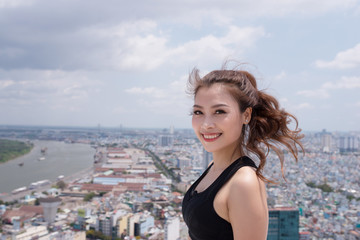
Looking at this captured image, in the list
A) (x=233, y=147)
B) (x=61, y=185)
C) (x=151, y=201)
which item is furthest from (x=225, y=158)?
(x=61, y=185)

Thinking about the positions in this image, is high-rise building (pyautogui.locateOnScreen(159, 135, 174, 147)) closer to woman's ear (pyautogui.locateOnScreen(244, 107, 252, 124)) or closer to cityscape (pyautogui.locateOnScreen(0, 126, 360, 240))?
cityscape (pyautogui.locateOnScreen(0, 126, 360, 240))

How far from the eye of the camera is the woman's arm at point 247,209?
0.34 meters

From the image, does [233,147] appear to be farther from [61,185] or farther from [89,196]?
[61,185]

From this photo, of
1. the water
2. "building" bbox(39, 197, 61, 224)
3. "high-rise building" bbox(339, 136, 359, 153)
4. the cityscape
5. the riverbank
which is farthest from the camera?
"high-rise building" bbox(339, 136, 359, 153)

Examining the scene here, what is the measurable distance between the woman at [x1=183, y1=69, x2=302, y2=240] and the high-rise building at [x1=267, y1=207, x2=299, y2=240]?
4.35 metres

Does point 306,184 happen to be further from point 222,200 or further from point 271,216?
point 222,200

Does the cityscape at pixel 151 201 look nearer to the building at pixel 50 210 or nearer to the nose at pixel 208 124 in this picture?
the building at pixel 50 210

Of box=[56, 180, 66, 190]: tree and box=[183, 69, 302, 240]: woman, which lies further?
box=[56, 180, 66, 190]: tree

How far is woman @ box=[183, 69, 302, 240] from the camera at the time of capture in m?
0.34

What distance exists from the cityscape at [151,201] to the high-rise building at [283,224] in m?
0.01

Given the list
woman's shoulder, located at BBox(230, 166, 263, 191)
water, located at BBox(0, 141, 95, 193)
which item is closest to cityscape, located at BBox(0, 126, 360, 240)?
water, located at BBox(0, 141, 95, 193)

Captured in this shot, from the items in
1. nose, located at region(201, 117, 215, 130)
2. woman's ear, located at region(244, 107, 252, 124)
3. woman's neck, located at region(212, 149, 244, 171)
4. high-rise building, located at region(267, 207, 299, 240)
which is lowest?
high-rise building, located at region(267, 207, 299, 240)

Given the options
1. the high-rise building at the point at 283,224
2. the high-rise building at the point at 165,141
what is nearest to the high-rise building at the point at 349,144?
the high-rise building at the point at 165,141

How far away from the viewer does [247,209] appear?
0.34 metres
